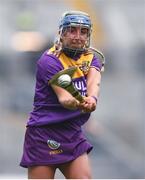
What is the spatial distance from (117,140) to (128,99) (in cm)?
124

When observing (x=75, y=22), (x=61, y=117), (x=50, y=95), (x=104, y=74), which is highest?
(x=75, y=22)

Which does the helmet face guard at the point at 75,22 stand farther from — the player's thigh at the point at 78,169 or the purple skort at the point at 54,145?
the player's thigh at the point at 78,169

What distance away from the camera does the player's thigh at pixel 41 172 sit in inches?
245

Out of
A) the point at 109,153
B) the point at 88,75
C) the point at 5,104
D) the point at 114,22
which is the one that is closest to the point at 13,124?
the point at 5,104

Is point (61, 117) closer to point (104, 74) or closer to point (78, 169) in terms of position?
point (78, 169)

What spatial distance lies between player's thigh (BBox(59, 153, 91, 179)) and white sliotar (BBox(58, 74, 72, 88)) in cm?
48

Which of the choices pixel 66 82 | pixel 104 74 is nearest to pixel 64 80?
pixel 66 82

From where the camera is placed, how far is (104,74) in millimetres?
17203

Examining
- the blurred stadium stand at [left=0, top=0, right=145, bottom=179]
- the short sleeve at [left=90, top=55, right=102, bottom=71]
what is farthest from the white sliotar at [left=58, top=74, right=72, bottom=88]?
the blurred stadium stand at [left=0, top=0, right=145, bottom=179]

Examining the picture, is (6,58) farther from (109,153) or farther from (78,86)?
(78,86)

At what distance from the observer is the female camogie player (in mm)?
6219

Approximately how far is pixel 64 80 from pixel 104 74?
36.8 ft

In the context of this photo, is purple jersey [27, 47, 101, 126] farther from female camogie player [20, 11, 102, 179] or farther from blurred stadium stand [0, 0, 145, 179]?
blurred stadium stand [0, 0, 145, 179]

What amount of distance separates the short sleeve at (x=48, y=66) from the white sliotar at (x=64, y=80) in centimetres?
13
